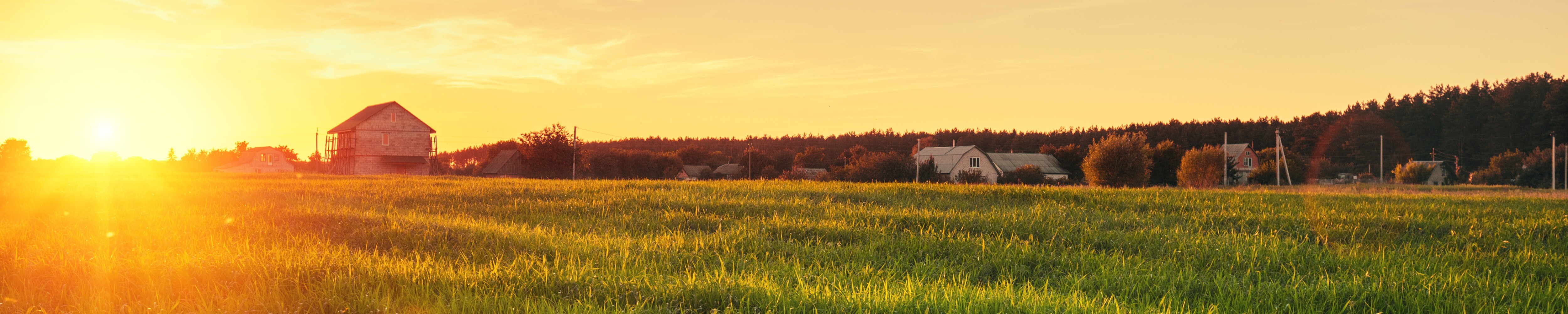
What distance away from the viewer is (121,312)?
484 cm

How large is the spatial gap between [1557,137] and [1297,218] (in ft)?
281

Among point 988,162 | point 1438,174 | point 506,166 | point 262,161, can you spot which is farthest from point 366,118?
point 1438,174

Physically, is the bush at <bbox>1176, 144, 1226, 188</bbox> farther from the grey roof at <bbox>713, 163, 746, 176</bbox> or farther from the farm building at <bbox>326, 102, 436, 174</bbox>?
the farm building at <bbox>326, 102, 436, 174</bbox>

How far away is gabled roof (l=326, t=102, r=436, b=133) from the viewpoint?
6047 centimetres

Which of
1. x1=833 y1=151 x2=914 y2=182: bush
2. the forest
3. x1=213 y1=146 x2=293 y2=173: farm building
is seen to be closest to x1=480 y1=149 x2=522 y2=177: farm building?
the forest

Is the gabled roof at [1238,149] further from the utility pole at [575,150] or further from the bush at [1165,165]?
the utility pole at [575,150]

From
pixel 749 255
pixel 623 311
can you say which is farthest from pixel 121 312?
pixel 749 255

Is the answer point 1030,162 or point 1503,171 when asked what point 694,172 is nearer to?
point 1030,162

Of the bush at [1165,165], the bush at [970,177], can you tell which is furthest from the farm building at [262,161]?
the bush at [1165,165]

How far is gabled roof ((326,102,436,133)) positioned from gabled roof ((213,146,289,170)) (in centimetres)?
3200

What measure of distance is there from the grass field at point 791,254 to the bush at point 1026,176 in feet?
146

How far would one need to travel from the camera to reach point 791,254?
26.7 feet

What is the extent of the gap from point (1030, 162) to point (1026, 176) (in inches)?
521

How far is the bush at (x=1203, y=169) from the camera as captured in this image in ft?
163
